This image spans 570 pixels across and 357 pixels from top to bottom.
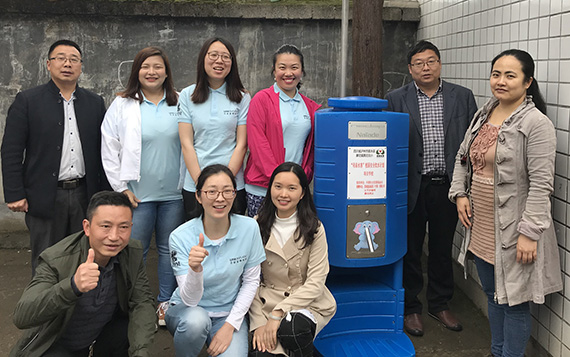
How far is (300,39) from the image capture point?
562cm

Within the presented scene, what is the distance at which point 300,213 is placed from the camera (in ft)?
10.6

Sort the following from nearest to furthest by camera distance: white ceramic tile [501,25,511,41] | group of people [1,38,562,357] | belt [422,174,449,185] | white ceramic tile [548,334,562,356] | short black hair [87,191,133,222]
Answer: short black hair [87,191,133,222] < group of people [1,38,562,357] < white ceramic tile [548,334,562,356] < white ceramic tile [501,25,511,41] < belt [422,174,449,185]

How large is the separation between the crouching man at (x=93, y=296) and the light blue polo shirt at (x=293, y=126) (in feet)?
3.59

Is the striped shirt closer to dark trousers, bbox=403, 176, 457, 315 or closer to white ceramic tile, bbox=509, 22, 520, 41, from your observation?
dark trousers, bbox=403, 176, 457, 315

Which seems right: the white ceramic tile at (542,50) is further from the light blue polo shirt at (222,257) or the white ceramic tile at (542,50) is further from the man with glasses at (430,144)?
the light blue polo shirt at (222,257)

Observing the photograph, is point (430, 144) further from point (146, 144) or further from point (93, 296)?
point (93, 296)

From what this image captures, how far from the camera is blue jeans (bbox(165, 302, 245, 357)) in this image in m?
2.87

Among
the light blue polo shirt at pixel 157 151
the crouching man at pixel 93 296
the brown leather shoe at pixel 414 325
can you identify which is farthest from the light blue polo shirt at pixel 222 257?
the brown leather shoe at pixel 414 325

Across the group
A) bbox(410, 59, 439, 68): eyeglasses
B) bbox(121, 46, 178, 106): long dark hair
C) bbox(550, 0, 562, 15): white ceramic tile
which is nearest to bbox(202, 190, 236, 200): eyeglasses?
bbox(121, 46, 178, 106): long dark hair

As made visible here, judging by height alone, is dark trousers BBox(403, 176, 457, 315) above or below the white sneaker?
above

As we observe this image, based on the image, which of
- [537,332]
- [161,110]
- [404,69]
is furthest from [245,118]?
[404,69]

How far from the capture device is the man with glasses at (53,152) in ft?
11.8

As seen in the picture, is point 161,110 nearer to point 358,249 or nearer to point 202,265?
point 202,265

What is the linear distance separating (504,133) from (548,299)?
1.04m
